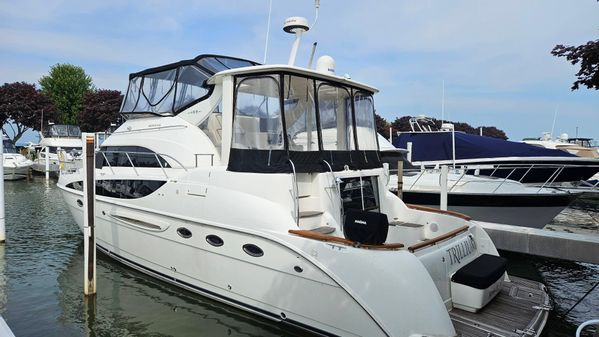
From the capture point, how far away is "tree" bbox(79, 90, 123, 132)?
38.3 meters

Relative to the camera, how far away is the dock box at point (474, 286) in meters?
4.56

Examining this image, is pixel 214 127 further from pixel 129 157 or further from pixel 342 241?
pixel 342 241

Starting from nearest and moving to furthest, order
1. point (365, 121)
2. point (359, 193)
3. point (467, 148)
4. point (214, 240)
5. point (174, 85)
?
point (214, 240)
point (359, 193)
point (365, 121)
point (174, 85)
point (467, 148)

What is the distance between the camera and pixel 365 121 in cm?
664

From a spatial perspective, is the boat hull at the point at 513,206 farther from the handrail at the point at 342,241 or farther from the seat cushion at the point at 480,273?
the handrail at the point at 342,241

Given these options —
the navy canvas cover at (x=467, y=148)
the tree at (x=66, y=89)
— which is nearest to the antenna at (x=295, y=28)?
the navy canvas cover at (x=467, y=148)

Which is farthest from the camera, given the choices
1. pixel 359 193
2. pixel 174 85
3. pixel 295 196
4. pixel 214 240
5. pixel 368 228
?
pixel 174 85

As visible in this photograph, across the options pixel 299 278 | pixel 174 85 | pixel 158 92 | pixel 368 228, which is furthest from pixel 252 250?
pixel 158 92

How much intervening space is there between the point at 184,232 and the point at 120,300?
4.52 ft

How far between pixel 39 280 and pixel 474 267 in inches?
248

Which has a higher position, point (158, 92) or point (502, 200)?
point (158, 92)

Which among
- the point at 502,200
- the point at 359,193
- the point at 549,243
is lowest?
the point at 549,243

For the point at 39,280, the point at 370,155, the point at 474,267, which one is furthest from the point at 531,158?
the point at 39,280

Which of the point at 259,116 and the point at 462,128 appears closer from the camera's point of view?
the point at 259,116
